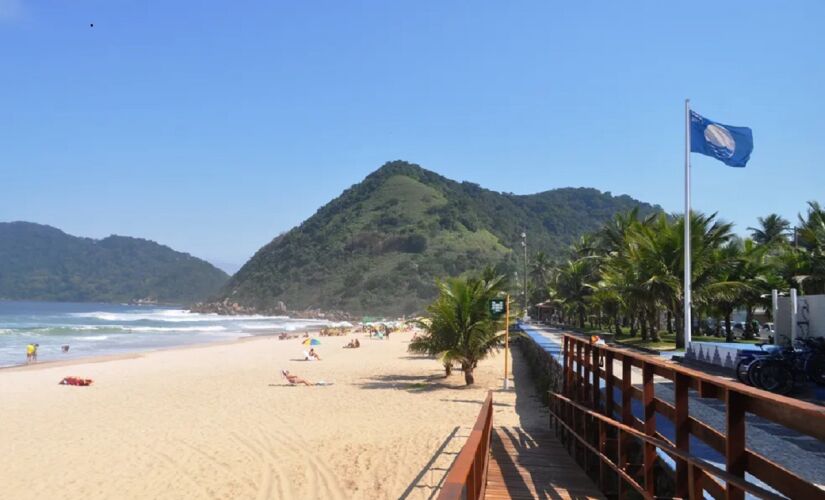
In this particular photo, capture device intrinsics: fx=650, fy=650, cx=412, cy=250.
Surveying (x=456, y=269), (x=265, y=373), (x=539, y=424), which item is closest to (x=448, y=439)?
(x=539, y=424)

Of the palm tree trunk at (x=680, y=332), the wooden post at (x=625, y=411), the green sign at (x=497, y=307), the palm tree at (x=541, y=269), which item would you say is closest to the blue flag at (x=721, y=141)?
the green sign at (x=497, y=307)

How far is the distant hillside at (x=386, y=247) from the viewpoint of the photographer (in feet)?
390

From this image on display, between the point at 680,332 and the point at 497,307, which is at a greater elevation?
the point at 497,307

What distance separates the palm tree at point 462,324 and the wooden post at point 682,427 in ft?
42.0

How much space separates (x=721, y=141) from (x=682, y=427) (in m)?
15.0

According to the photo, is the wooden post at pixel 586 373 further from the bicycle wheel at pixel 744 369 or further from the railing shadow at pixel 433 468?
the bicycle wheel at pixel 744 369

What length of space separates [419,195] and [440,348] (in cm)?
14023

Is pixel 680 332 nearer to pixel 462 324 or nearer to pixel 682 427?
pixel 462 324

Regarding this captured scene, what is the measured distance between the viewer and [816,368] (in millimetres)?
10414

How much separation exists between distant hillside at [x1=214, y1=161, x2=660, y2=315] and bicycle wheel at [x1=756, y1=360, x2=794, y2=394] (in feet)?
320

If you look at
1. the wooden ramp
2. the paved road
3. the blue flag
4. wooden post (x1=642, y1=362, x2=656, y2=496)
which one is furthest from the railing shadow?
the blue flag

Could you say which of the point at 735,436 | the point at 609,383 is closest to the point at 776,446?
the point at 609,383

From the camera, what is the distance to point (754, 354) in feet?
36.7

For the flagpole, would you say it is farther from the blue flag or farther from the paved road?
the paved road
